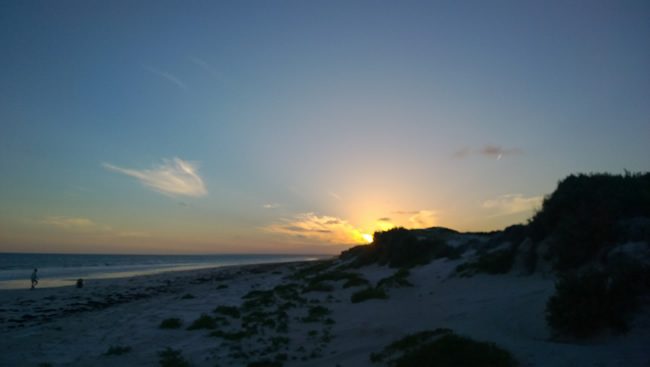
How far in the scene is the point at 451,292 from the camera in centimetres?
1612

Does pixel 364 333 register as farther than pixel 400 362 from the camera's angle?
Yes

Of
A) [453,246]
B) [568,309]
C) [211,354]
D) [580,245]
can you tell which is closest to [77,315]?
[211,354]

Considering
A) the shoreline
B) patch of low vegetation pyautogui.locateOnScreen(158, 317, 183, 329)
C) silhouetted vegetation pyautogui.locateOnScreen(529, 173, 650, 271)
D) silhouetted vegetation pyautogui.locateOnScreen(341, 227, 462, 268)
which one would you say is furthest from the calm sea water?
silhouetted vegetation pyautogui.locateOnScreen(529, 173, 650, 271)

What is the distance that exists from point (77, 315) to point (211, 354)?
A: 513 inches

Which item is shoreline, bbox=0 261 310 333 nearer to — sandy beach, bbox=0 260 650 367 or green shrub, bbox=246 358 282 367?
sandy beach, bbox=0 260 650 367

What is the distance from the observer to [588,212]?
43.8 ft

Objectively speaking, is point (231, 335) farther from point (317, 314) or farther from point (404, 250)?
point (404, 250)

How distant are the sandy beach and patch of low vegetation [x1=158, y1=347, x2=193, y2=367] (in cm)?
17

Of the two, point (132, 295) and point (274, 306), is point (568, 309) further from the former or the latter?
point (132, 295)

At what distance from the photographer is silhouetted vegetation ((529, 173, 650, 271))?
12555mm

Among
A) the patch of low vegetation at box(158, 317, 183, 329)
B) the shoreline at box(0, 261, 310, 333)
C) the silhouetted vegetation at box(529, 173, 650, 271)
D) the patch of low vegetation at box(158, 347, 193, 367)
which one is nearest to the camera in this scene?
the patch of low vegetation at box(158, 347, 193, 367)

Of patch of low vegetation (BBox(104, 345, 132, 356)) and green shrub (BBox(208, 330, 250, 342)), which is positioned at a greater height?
green shrub (BBox(208, 330, 250, 342))

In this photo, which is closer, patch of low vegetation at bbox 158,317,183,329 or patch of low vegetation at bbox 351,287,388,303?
patch of low vegetation at bbox 158,317,183,329

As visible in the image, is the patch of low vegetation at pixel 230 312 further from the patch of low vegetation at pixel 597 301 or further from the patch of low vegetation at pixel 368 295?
the patch of low vegetation at pixel 597 301
